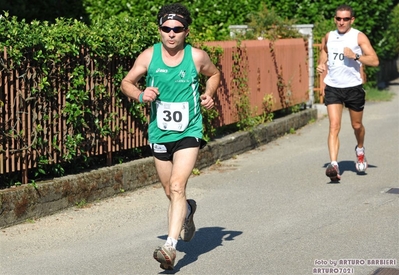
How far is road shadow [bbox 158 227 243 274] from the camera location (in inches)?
294

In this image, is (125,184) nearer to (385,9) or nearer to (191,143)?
(191,143)

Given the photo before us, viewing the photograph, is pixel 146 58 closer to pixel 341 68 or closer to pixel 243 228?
pixel 243 228

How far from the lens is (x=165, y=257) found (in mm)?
6820

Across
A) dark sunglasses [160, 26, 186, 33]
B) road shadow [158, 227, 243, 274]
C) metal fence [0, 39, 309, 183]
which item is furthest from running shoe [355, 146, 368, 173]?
dark sunglasses [160, 26, 186, 33]

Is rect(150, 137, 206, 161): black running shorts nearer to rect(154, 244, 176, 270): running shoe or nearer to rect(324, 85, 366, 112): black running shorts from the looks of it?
rect(154, 244, 176, 270): running shoe

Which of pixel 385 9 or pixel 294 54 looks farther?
pixel 385 9

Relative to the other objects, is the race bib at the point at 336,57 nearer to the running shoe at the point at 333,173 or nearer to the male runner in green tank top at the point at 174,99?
the running shoe at the point at 333,173

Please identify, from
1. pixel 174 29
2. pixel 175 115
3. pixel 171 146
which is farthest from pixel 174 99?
pixel 174 29

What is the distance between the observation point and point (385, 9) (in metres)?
23.7

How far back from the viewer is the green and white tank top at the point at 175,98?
23.9ft

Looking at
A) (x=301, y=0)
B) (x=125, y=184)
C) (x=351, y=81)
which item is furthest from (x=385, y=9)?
(x=125, y=184)

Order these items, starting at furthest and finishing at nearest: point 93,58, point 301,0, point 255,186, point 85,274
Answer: point 301,0, point 255,186, point 93,58, point 85,274

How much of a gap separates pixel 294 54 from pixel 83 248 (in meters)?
10.4

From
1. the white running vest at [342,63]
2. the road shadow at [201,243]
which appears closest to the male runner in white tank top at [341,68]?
the white running vest at [342,63]
